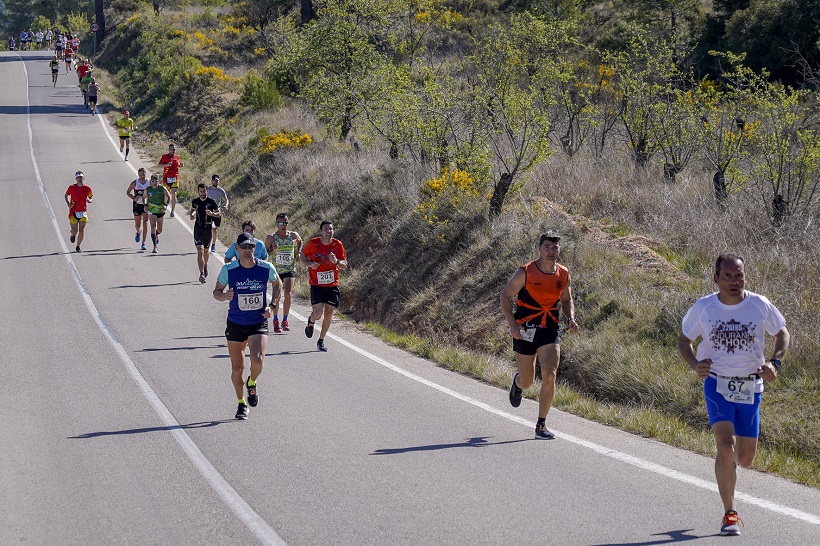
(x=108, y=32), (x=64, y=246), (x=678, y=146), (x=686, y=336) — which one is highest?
(x=108, y=32)

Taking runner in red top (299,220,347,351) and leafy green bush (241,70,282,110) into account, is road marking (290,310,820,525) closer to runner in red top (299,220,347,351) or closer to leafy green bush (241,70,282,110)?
runner in red top (299,220,347,351)

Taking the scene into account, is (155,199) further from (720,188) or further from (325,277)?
(720,188)

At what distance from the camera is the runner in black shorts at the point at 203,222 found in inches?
735

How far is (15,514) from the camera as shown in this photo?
702 centimetres

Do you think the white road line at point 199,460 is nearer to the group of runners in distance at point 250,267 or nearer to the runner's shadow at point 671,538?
the group of runners in distance at point 250,267

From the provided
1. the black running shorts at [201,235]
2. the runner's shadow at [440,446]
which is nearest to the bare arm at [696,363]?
the runner's shadow at [440,446]

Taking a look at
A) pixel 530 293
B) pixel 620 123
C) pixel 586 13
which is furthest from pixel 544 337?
pixel 586 13

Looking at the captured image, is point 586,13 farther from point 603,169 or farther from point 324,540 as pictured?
point 324,540

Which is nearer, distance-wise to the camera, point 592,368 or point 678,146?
point 592,368

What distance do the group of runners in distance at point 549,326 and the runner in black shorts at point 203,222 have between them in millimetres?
4121

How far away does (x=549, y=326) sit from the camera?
8.78 meters

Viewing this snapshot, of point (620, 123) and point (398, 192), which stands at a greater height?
point (620, 123)

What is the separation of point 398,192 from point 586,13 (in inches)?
943

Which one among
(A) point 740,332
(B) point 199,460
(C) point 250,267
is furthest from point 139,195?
(A) point 740,332
